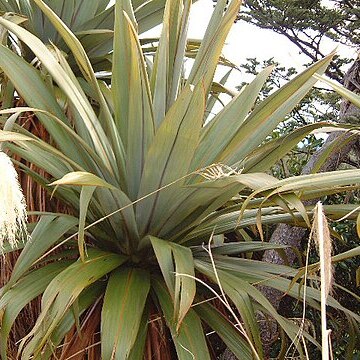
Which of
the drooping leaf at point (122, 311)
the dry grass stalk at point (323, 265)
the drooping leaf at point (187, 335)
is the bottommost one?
the drooping leaf at point (187, 335)

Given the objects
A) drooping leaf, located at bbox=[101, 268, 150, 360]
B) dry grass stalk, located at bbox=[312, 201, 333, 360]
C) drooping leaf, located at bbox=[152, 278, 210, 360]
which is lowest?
drooping leaf, located at bbox=[152, 278, 210, 360]

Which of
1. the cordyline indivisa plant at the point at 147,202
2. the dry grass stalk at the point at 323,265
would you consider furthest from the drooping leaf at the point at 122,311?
the dry grass stalk at the point at 323,265

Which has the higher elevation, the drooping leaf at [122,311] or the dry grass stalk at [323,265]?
the dry grass stalk at [323,265]

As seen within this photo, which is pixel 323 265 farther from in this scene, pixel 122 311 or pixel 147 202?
pixel 147 202

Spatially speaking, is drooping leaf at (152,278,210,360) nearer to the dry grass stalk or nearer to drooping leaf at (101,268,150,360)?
drooping leaf at (101,268,150,360)

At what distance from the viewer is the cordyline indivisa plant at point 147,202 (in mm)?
1232

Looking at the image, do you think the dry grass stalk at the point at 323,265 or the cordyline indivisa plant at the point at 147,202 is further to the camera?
the cordyline indivisa plant at the point at 147,202

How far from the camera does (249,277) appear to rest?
140cm

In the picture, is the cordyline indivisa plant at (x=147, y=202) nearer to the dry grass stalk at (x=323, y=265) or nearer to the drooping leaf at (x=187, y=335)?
the drooping leaf at (x=187, y=335)

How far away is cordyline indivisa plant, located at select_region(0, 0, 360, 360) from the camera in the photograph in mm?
1232

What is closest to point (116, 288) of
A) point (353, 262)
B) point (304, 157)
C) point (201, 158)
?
point (201, 158)

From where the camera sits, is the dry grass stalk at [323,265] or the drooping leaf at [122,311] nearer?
the dry grass stalk at [323,265]

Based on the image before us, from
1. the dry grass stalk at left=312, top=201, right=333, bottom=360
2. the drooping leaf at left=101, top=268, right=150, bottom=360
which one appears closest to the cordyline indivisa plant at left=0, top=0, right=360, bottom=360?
the drooping leaf at left=101, top=268, right=150, bottom=360

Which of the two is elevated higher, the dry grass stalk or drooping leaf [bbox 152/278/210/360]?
the dry grass stalk
